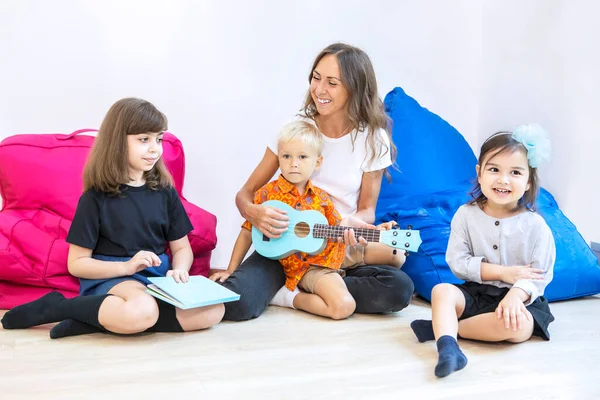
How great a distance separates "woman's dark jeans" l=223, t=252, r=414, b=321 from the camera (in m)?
2.20

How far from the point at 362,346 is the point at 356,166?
2.34 feet

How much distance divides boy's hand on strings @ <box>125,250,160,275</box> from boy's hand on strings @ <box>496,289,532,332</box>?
97cm

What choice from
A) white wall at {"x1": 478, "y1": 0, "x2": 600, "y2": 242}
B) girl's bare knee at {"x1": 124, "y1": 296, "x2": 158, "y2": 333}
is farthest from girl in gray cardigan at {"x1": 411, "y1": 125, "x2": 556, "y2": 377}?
white wall at {"x1": 478, "y1": 0, "x2": 600, "y2": 242}

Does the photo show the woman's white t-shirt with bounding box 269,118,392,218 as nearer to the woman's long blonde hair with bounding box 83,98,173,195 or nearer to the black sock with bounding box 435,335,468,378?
the woman's long blonde hair with bounding box 83,98,173,195

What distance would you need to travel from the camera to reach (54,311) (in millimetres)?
1996

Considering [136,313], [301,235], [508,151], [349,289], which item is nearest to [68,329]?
[136,313]

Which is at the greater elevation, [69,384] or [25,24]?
[25,24]

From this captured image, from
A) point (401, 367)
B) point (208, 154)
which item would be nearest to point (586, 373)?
point (401, 367)

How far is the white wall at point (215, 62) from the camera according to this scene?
104 inches

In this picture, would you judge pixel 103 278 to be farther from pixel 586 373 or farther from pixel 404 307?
pixel 586 373

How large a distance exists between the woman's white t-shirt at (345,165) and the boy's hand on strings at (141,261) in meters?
0.63

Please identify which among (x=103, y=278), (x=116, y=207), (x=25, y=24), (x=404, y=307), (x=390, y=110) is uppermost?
(x=25, y=24)

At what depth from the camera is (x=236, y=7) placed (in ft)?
9.43

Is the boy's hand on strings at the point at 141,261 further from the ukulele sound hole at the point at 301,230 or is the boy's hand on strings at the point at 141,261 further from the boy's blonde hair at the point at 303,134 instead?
the boy's blonde hair at the point at 303,134
